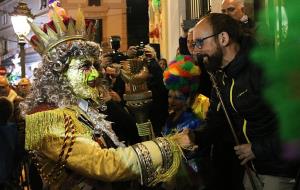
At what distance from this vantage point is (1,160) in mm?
4543

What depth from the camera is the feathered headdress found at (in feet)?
14.9

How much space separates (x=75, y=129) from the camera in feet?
10.2

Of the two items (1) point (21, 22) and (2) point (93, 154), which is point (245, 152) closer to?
(2) point (93, 154)

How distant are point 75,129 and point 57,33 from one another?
79 cm

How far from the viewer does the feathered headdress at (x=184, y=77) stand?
454 cm

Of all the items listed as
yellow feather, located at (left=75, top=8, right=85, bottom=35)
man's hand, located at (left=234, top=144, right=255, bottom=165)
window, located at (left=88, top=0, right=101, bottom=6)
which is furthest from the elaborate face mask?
window, located at (left=88, top=0, right=101, bottom=6)

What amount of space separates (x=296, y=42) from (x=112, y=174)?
1.52 metres

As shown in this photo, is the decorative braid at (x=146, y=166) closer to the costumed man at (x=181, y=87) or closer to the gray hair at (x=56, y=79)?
the gray hair at (x=56, y=79)

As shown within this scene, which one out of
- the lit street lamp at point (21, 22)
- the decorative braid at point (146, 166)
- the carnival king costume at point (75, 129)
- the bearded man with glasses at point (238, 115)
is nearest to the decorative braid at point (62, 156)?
the carnival king costume at point (75, 129)

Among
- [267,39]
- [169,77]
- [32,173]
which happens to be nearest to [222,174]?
[169,77]

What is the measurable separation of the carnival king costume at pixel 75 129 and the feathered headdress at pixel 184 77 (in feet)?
3.76

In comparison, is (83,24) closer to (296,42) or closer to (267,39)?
(267,39)

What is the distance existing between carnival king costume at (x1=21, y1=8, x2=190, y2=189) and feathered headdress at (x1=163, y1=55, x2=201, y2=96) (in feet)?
3.76

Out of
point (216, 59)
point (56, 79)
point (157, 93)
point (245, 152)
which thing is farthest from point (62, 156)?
point (157, 93)
